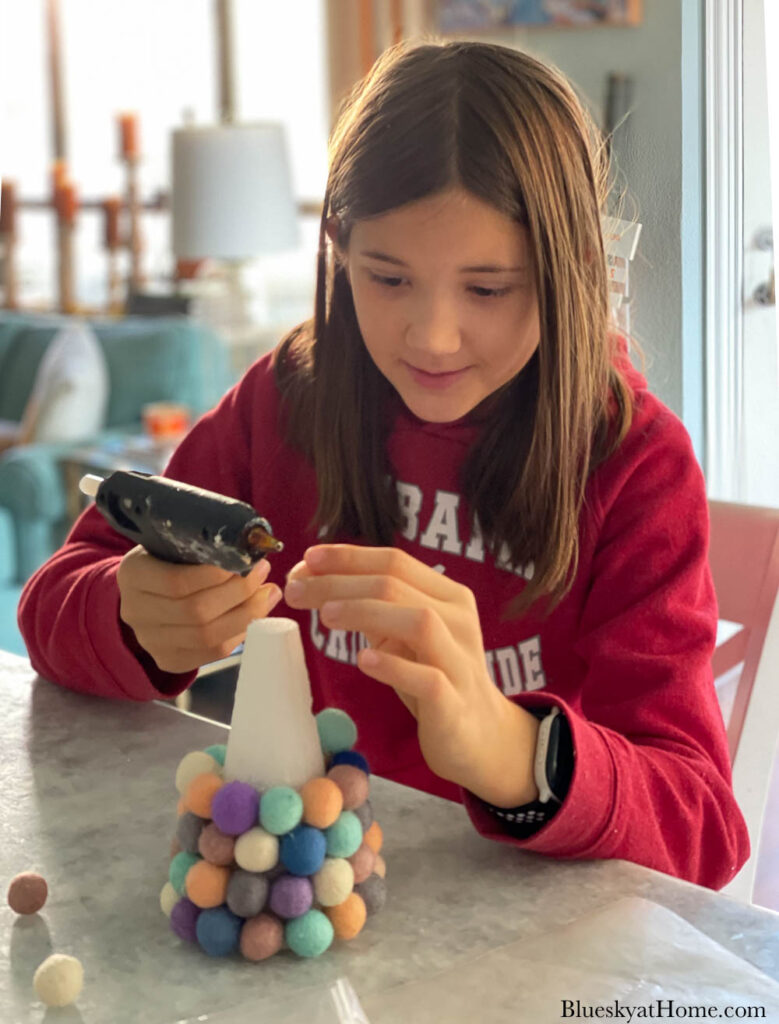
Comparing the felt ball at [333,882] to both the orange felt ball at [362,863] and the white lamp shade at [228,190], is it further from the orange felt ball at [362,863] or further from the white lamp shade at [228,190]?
the white lamp shade at [228,190]

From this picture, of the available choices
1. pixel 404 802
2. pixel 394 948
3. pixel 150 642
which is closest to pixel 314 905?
pixel 394 948

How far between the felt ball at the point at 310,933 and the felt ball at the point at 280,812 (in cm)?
4

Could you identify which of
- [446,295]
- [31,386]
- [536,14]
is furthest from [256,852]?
[31,386]

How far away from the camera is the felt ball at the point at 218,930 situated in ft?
1.95

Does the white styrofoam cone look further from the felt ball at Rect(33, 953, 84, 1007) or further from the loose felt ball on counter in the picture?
the felt ball at Rect(33, 953, 84, 1007)

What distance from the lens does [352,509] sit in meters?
1.02

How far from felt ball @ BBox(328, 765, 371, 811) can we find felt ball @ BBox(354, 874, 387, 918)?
0.12ft

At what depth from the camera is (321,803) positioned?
602 mm

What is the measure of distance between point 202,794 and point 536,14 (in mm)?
1527

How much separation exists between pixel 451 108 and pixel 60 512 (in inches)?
102

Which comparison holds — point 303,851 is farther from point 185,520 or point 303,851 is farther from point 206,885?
point 185,520

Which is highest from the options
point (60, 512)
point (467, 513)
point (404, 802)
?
point (467, 513)

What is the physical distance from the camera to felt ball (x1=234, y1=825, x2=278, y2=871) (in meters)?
A: 0.59

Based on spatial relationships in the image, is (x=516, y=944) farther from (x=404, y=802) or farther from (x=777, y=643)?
(x=777, y=643)
